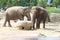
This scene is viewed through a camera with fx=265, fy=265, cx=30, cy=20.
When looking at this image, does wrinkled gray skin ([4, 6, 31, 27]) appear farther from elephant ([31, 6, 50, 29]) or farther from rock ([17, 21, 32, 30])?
rock ([17, 21, 32, 30])

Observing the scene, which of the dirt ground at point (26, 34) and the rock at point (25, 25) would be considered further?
the rock at point (25, 25)

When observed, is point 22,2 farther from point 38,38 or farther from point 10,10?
point 38,38

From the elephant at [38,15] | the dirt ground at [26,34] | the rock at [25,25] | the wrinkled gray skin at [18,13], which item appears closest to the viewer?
the dirt ground at [26,34]

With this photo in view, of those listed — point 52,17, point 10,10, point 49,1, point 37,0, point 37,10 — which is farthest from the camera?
point 49,1

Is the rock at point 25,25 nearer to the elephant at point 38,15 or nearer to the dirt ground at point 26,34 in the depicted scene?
the dirt ground at point 26,34

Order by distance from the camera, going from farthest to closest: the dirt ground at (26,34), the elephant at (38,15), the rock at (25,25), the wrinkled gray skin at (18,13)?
the wrinkled gray skin at (18,13), the elephant at (38,15), the rock at (25,25), the dirt ground at (26,34)

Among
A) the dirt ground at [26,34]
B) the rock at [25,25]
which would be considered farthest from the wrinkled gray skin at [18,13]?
the dirt ground at [26,34]

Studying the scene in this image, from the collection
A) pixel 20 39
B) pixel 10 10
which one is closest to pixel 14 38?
pixel 20 39

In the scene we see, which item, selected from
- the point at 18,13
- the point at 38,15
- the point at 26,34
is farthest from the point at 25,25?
the point at 18,13

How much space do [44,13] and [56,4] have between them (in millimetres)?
14025

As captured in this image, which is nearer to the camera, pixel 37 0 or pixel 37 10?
pixel 37 10

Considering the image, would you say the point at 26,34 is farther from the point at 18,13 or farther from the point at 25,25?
the point at 18,13

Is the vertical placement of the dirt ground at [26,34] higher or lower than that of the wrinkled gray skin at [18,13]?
lower

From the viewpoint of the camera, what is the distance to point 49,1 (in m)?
36.6
